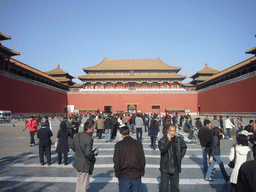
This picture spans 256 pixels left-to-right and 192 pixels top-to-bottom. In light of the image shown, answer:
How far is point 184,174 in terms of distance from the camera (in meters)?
4.58

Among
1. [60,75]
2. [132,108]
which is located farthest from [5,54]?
[132,108]

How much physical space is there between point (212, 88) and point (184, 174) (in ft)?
90.1

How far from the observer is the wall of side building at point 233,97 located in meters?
19.9

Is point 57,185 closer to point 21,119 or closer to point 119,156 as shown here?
point 119,156

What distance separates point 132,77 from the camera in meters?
34.8

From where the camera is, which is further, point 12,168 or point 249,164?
point 12,168

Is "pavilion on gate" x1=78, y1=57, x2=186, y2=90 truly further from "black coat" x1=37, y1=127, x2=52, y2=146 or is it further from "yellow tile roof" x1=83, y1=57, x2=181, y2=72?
"black coat" x1=37, y1=127, x2=52, y2=146

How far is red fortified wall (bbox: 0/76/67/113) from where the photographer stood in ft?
65.7

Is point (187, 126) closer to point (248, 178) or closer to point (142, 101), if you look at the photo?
point (248, 178)

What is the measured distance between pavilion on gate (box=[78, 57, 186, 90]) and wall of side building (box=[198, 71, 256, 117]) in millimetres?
6817

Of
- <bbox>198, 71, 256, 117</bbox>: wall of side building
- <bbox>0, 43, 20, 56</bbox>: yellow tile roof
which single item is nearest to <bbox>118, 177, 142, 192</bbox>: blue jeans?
<bbox>198, 71, 256, 117</bbox>: wall of side building

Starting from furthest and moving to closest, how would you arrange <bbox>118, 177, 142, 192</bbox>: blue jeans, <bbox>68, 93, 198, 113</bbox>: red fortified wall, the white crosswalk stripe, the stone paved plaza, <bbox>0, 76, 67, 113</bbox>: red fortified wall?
<bbox>68, 93, 198, 113</bbox>: red fortified wall < <bbox>0, 76, 67, 113</bbox>: red fortified wall < the white crosswalk stripe < the stone paved plaza < <bbox>118, 177, 142, 192</bbox>: blue jeans

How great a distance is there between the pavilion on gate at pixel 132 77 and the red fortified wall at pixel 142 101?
6.57ft

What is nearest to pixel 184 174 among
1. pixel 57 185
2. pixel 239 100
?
pixel 57 185
